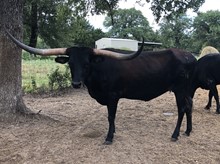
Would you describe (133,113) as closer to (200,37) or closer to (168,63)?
(168,63)

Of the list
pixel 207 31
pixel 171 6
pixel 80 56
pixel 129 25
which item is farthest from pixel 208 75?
pixel 129 25

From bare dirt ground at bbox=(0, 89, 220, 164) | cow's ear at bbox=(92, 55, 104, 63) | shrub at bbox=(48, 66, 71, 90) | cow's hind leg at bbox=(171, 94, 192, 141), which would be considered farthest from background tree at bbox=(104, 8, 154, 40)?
cow's ear at bbox=(92, 55, 104, 63)

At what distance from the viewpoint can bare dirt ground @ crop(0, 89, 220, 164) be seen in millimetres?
5652

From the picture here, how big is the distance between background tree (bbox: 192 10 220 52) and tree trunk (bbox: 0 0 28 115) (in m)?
66.6

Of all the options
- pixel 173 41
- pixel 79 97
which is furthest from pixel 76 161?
pixel 173 41

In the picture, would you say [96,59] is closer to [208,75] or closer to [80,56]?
[80,56]

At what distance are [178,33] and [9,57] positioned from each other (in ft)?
247

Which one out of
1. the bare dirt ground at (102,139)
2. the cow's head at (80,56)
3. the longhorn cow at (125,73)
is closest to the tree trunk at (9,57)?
the bare dirt ground at (102,139)

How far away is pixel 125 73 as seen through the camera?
6.39 m

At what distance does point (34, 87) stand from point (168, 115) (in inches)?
198

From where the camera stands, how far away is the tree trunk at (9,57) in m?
6.94

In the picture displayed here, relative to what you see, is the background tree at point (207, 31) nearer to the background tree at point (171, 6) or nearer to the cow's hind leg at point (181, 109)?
the background tree at point (171, 6)

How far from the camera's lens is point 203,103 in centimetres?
1076

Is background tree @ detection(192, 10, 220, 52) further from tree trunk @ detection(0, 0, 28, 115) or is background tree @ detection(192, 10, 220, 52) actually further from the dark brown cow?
tree trunk @ detection(0, 0, 28, 115)
